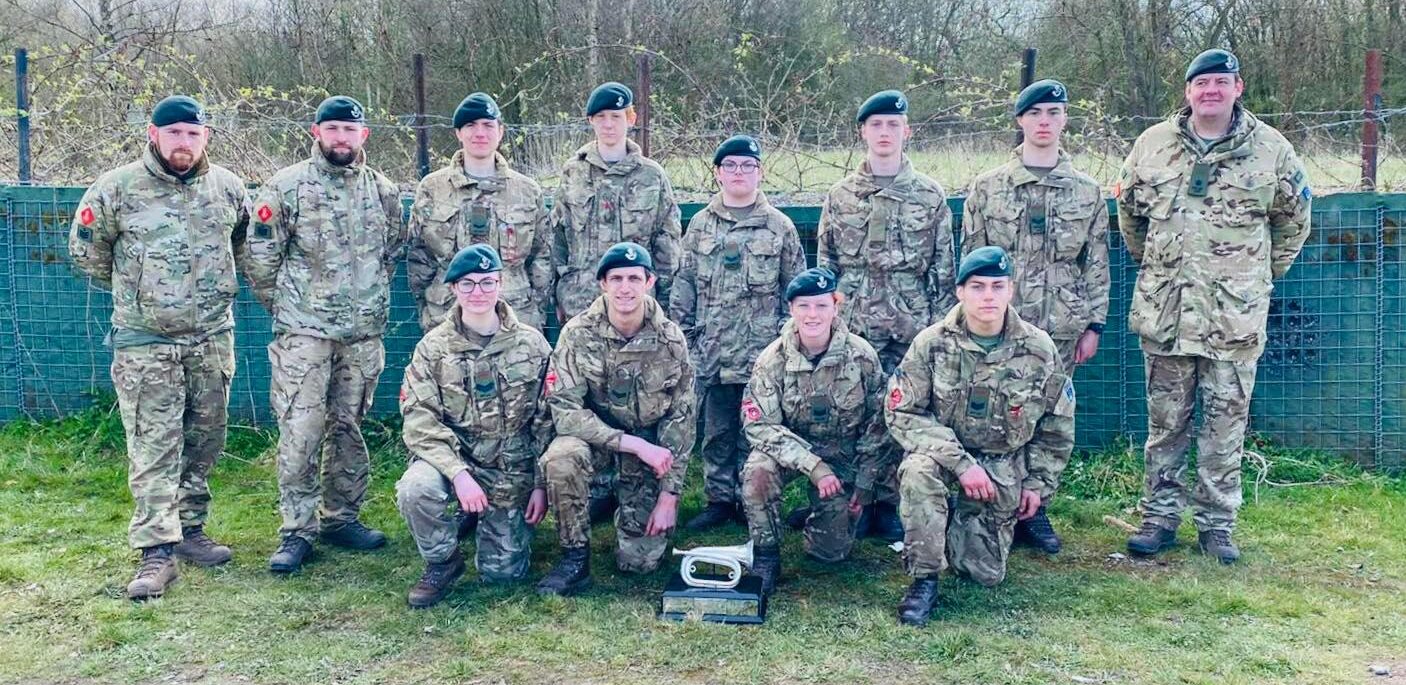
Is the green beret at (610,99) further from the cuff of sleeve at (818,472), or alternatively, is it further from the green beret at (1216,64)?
the green beret at (1216,64)

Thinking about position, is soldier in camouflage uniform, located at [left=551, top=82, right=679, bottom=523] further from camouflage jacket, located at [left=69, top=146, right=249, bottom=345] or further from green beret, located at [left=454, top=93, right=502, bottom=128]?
camouflage jacket, located at [left=69, top=146, right=249, bottom=345]

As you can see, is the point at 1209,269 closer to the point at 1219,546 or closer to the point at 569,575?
the point at 1219,546

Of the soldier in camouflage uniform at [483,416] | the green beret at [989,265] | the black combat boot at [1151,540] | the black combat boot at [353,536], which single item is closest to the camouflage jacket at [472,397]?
the soldier in camouflage uniform at [483,416]

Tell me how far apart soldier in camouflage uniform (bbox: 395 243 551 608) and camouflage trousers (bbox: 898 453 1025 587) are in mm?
1485

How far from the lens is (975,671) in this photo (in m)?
3.92

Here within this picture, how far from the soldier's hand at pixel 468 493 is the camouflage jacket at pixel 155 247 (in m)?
1.34

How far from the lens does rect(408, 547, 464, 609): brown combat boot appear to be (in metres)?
4.62

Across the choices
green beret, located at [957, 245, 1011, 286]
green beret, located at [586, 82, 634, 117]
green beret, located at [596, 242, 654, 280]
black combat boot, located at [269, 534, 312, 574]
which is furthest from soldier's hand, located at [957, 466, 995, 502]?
black combat boot, located at [269, 534, 312, 574]

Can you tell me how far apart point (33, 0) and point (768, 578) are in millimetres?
13884

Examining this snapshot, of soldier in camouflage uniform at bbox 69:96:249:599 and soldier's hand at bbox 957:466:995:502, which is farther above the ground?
soldier in camouflage uniform at bbox 69:96:249:599

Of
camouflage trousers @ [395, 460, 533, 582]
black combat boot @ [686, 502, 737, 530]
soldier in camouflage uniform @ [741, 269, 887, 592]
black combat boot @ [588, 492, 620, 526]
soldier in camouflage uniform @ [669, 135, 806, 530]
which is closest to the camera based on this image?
camouflage trousers @ [395, 460, 533, 582]

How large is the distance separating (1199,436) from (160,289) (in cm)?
438

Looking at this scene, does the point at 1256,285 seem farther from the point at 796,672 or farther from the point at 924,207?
the point at 796,672

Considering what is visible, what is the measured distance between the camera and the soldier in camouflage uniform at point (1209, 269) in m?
4.97
